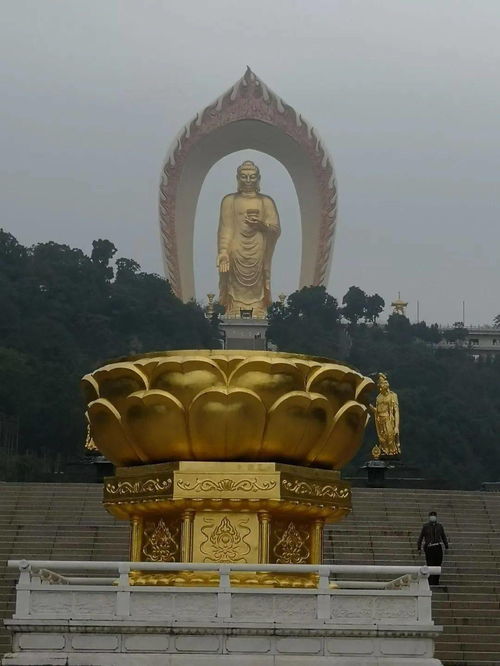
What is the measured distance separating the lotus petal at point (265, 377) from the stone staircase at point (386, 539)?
11.1 feet

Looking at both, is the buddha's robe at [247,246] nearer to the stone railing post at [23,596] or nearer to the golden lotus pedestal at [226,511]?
the golden lotus pedestal at [226,511]

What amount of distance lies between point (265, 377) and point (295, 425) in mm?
322

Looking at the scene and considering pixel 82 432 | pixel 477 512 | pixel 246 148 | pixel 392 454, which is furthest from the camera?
pixel 246 148

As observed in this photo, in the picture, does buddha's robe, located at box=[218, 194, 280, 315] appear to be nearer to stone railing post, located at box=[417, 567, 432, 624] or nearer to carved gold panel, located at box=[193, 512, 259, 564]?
carved gold panel, located at box=[193, 512, 259, 564]

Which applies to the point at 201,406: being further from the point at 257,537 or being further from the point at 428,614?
the point at 428,614

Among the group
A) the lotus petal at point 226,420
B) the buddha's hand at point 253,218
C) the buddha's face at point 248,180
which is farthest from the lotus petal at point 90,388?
the buddha's face at point 248,180

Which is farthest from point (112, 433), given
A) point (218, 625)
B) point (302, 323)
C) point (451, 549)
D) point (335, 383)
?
point (302, 323)

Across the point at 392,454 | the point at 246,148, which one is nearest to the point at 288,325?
the point at 246,148

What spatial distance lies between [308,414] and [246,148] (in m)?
27.3

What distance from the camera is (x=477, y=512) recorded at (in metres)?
15.9

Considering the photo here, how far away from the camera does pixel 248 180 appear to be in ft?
111

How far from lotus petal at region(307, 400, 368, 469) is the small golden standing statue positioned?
1063 cm

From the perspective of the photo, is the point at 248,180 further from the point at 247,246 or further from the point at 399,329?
the point at 399,329

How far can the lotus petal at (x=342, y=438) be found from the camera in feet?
28.5
